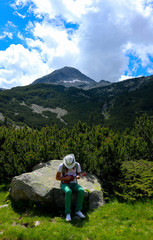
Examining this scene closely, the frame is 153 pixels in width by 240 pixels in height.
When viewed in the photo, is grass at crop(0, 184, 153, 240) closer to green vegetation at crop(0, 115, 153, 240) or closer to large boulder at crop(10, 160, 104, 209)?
green vegetation at crop(0, 115, 153, 240)

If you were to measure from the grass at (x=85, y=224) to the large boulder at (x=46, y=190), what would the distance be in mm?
410

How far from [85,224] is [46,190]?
2.19 m

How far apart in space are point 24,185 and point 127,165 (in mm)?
6592

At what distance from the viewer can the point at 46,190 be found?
269 inches

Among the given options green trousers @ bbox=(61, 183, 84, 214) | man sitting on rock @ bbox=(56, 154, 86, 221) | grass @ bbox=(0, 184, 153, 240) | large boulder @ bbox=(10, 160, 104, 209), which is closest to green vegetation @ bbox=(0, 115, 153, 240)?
grass @ bbox=(0, 184, 153, 240)

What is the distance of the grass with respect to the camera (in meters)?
4.93

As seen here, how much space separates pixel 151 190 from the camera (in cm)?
748

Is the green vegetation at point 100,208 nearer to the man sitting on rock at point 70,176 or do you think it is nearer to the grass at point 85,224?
the grass at point 85,224

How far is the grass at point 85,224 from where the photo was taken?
493 centimetres

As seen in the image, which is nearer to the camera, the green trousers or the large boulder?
the green trousers

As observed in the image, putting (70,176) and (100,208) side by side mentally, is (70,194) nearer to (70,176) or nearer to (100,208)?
(70,176)

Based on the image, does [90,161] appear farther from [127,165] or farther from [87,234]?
[87,234]

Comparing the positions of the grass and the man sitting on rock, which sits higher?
the man sitting on rock

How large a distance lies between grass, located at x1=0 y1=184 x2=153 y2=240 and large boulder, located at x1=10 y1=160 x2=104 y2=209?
0.41 metres
